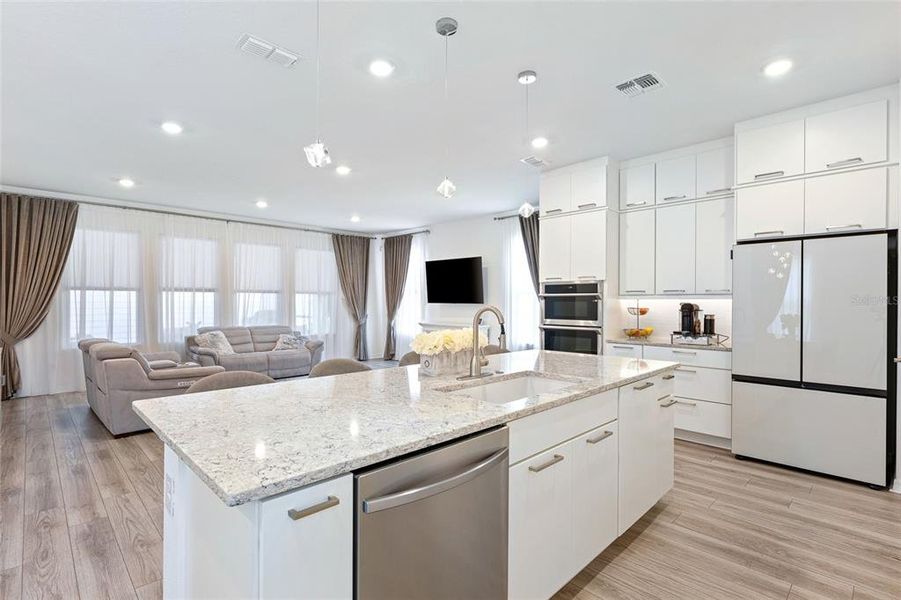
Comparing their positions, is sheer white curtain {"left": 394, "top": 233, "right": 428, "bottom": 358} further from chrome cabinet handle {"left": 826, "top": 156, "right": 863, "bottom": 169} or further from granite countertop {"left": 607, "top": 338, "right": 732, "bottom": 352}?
chrome cabinet handle {"left": 826, "top": 156, "right": 863, "bottom": 169}

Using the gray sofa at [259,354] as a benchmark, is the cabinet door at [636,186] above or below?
above

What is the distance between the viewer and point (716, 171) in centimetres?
384

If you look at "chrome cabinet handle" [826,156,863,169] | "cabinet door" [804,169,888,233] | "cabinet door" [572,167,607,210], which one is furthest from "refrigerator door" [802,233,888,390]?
"cabinet door" [572,167,607,210]

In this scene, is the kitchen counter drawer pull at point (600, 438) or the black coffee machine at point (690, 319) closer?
the kitchen counter drawer pull at point (600, 438)

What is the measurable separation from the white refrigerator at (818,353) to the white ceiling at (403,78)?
3.82 ft

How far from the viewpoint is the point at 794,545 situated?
223cm

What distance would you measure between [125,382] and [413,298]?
16.5ft

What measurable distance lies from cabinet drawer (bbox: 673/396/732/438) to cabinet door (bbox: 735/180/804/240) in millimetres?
1440

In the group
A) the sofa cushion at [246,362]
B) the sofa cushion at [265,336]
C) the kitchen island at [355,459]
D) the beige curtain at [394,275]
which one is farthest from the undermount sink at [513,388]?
the beige curtain at [394,275]

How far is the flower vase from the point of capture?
217 cm

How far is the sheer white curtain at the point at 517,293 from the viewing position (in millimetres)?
6484

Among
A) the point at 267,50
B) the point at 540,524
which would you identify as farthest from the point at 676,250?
the point at 267,50

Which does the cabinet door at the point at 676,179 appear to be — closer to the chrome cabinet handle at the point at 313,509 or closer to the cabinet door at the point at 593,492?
the cabinet door at the point at 593,492

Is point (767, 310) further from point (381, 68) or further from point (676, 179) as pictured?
point (381, 68)
